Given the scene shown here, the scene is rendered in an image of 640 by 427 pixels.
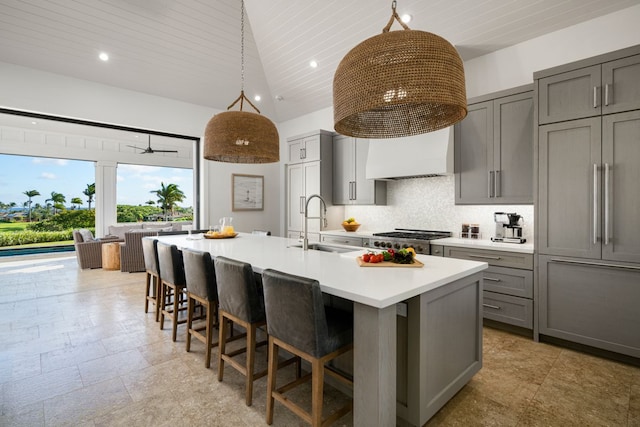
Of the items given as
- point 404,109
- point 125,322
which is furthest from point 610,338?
point 125,322

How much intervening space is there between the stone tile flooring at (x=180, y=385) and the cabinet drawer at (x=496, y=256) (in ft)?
2.42

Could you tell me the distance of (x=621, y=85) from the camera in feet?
8.43

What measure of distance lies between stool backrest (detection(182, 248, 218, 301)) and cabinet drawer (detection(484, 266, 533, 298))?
108 inches

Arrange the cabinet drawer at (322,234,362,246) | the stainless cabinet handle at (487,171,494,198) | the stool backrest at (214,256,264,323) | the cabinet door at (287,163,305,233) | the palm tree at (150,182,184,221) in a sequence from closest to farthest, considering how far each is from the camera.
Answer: the stool backrest at (214,256,264,323) → the stainless cabinet handle at (487,171,494,198) → the cabinet drawer at (322,234,362,246) → the cabinet door at (287,163,305,233) → the palm tree at (150,182,184,221)

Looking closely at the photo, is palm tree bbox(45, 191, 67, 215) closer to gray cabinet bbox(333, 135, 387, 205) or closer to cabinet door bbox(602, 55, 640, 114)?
gray cabinet bbox(333, 135, 387, 205)

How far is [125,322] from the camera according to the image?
139 inches

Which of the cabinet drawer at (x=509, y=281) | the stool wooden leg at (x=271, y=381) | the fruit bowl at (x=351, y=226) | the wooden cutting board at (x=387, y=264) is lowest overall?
the stool wooden leg at (x=271, y=381)

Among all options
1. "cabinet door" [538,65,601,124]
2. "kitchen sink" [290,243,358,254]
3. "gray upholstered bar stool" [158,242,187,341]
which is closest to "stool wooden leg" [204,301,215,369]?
"gray upholstered bar stool" [158,242,187,341]

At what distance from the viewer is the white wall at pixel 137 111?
4.38 meters

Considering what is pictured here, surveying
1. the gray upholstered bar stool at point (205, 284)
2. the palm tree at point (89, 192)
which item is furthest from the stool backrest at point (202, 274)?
the palm tree at point (89, 192)

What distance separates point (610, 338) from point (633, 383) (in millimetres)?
394

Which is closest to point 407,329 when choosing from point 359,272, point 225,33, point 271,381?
point 359,272

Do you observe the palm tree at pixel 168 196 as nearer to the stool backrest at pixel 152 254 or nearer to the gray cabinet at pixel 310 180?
the gray cabinet at pixel 310 180

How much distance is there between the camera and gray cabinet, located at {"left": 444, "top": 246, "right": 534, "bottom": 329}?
3064mm
